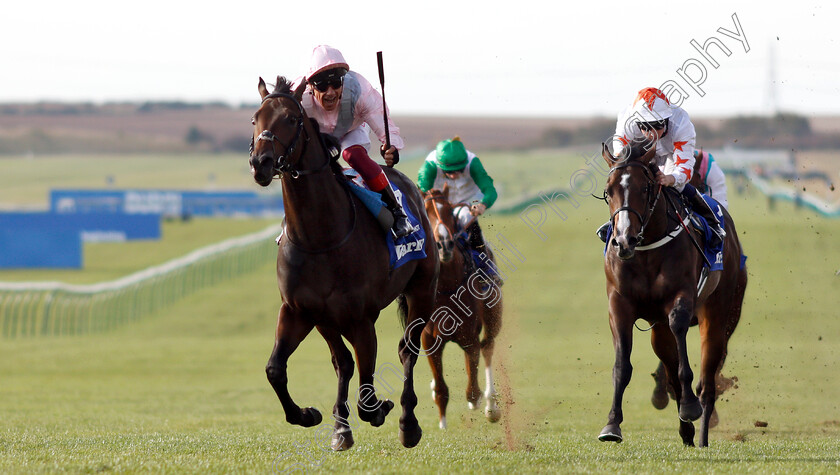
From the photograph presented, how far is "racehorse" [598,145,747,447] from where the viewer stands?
24.1 feet

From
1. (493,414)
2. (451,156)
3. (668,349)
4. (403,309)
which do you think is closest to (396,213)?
(403,309)

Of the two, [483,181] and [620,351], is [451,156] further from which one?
[620,351]

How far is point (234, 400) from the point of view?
1428 cm

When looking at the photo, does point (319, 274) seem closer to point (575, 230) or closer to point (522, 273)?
point (522, 273)

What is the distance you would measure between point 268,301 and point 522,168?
27256mm

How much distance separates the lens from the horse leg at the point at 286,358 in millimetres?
6746

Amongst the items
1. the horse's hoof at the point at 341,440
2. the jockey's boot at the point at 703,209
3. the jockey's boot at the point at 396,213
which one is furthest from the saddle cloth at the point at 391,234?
the jockey's boot at the point at 703,209

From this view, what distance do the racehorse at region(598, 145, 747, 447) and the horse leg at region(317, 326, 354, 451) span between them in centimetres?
166

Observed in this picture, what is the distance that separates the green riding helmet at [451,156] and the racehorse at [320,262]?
10.4ft

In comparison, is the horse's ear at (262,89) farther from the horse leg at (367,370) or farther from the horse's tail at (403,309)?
the horse's tail at (403,309)

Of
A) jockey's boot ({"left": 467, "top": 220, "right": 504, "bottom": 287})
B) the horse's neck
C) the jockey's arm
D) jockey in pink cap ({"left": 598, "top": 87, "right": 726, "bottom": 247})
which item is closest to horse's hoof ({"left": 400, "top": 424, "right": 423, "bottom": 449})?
the horse's neck

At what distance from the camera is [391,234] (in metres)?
7.35

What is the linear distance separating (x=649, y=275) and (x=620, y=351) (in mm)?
576

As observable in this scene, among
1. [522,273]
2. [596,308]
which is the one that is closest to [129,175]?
[522,273]
